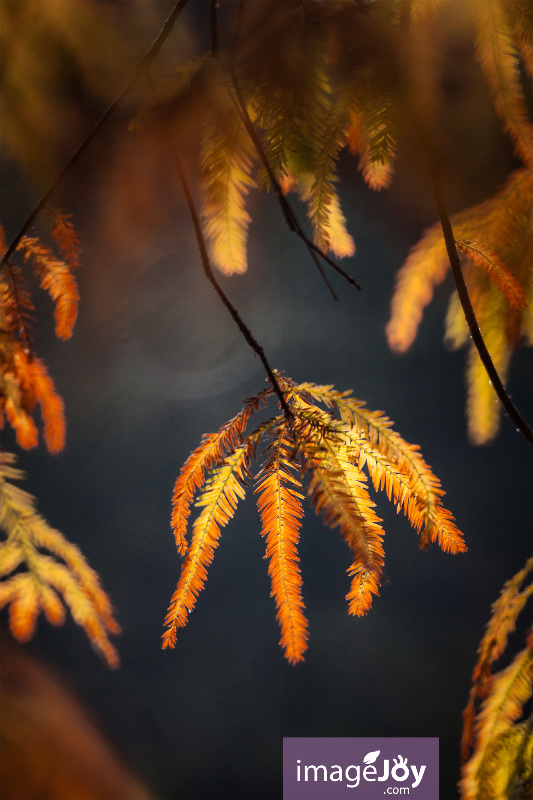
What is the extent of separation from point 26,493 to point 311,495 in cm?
22

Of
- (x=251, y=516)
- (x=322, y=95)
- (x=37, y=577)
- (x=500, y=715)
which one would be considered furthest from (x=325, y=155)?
(x=251, y=516)

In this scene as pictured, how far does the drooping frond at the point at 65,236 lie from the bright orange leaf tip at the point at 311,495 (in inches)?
9.2

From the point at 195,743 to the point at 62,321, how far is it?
5.39 ft

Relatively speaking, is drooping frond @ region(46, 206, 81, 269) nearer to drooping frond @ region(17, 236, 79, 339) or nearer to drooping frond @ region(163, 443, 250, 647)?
drooping frond @ region(17, 236, 79, 339)

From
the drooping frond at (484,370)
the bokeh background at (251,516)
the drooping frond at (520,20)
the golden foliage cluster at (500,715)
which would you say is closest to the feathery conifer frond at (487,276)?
the drooping frond at (484,370)

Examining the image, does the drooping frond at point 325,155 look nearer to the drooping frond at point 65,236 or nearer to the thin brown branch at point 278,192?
the thin brown branch at point 278,192

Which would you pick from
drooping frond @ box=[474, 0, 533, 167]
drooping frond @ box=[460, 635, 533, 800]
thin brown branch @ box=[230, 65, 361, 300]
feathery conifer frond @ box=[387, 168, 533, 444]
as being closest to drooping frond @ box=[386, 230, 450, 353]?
feathery conifer frond @ box=[387, 168, 533, 444]

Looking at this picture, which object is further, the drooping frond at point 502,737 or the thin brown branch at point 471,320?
the drooping frond at point 502,737

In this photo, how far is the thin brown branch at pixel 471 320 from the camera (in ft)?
0.98

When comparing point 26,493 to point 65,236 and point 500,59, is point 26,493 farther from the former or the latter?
point 500,59

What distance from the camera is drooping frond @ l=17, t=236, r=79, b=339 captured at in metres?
0.41

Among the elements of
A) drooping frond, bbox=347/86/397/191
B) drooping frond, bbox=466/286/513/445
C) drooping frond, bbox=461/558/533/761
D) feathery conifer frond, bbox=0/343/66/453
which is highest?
drooping frond, bbox=347/86/397/191

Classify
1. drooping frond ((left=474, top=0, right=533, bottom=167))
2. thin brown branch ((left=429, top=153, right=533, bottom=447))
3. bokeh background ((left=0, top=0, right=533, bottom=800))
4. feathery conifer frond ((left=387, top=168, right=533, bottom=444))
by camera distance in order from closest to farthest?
thin brown branch ((left=429, top=153, right=533, bottom=447))
drooping frond ((left=474, top=0, right=533, bottom=167))
feathery conifer frond ((left=387, top=168, right=533, bottom=444))
bokeh background ((left=0, top=0, right=533, bottom=800))

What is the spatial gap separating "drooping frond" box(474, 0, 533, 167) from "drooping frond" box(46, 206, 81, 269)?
42 centimetres
